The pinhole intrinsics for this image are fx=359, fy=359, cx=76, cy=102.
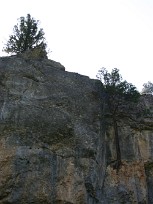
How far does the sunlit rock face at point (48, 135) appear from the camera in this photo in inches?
1035

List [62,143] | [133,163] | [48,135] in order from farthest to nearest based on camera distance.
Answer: [133,163] < [48,135] < [62,143]

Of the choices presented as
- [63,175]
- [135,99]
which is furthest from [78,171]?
[135,99]

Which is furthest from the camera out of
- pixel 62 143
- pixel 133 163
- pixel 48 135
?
pixel 133 163

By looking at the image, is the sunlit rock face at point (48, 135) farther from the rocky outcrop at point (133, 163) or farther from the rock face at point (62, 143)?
the rocky outcrop at point (133, 163)

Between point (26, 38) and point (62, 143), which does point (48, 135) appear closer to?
point (62, 143)

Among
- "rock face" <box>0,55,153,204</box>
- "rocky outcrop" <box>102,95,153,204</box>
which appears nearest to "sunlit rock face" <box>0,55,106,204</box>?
"rock face" <box>0,55,153,204</box>

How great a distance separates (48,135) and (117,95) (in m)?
9.68

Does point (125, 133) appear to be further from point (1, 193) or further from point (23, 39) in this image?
point (23, 39)

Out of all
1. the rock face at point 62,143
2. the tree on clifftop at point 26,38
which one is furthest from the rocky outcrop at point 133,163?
the tree on clifftop at point 26,38

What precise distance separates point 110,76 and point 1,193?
668 inches

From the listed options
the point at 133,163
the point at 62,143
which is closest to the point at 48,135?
the point at 62,143

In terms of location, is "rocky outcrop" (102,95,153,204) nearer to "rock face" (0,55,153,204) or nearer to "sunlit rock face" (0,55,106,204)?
"rock face" (0,55,153,204)

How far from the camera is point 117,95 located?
3562cm

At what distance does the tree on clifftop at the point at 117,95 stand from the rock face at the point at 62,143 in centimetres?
91
